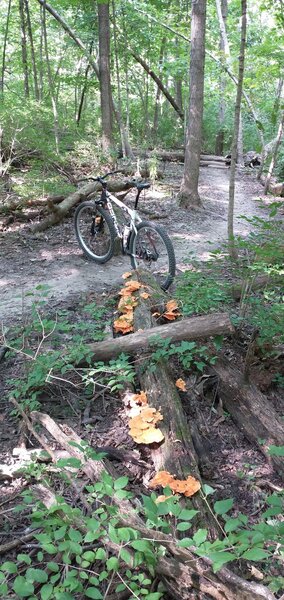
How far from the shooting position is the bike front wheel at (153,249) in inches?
190

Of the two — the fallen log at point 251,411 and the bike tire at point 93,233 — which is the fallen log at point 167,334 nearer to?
the fallen log at point 251,411

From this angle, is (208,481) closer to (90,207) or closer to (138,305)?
(138,305)

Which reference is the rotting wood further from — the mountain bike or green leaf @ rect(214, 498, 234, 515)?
the mountain bike

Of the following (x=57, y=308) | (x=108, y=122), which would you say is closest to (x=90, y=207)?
(x=57, y=308)

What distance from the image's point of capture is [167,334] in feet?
11.3

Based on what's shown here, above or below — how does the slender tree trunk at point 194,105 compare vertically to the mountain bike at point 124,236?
above

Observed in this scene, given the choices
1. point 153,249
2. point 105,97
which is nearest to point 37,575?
point 153,249

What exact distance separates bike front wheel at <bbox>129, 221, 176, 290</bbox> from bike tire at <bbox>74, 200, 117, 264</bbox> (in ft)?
2.23

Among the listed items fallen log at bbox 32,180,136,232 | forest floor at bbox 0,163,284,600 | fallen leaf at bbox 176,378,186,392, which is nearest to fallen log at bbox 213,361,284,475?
forest floor at bbox 0,163,284,600

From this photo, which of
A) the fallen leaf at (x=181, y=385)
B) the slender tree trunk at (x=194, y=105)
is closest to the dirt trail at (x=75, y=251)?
the slender tree trunk at (x=194, y=105)

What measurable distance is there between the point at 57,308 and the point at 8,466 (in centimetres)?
221

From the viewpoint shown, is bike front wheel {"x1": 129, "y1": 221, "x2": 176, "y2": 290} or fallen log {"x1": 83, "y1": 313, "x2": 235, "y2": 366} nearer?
fallen log {"x1": 83, "y1": 313, "x2": 235, "y2": 366}

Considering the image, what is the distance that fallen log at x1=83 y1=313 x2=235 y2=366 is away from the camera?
3.35 m

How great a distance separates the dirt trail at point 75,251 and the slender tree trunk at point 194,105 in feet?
1.34
